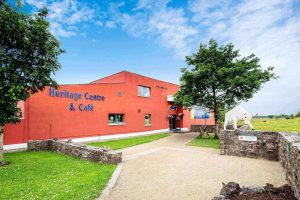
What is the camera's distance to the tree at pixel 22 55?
846 cm

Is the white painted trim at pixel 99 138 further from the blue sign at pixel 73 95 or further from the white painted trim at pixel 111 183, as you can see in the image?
the white painted trim at pixel 111 183

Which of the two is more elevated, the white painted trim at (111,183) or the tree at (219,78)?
the tree at (219,78)

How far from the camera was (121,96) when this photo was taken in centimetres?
2295

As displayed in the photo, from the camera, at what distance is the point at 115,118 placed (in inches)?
884

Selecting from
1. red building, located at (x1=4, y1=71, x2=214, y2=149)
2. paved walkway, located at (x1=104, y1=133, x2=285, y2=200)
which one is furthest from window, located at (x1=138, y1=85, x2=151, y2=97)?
paved walkway, located at (x1=104, y1=133, x2=285, y2=200)

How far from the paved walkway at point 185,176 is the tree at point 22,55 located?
5.93 metres

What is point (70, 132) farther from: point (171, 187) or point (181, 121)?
point (181, 121)

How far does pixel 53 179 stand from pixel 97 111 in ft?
42.6

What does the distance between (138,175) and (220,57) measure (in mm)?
16378

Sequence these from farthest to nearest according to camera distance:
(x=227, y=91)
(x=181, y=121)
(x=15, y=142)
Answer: (x=181, y=121) → (x=227, y=91) → (x=15, y=142)

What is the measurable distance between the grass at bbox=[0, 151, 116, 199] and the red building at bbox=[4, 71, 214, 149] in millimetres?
5185

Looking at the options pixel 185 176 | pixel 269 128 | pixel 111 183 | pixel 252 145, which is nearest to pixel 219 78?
pixel 269 128

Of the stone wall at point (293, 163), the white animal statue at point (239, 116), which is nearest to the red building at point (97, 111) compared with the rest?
the white animal statue at point (239, 116)

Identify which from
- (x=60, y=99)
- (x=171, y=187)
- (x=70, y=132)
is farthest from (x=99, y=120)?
(x=171, y=187)
